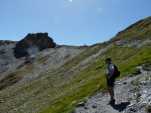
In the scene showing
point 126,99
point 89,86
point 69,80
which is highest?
point 126,99

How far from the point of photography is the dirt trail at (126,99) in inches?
1128

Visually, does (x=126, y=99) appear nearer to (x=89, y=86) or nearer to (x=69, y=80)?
(x=89, y=86)

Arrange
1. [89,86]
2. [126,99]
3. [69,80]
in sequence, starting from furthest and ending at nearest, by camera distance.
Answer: [69,80] → [89,86] → [126,99]

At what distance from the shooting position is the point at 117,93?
1427 inches

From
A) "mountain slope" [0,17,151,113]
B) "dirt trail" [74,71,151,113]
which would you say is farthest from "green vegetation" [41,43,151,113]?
"dirt trail" [74,71,151,113]

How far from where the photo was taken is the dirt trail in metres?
28.7

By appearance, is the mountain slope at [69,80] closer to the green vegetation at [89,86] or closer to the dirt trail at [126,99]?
the green vegetation at [89,86]

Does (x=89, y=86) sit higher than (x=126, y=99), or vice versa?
(x=126, y=99)

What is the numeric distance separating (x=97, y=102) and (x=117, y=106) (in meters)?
5.73

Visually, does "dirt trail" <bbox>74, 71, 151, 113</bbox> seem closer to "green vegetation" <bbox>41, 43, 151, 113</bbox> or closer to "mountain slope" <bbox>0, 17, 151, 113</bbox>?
"mountain slope" <bbox>0, 17, 151, 113</bbox>

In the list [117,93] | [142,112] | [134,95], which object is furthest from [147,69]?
[142,112]

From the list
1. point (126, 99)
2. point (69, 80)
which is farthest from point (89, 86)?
point (69, 80)

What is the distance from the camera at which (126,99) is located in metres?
32.4

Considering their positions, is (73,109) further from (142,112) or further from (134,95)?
(142,112)
